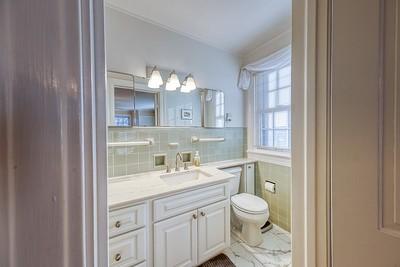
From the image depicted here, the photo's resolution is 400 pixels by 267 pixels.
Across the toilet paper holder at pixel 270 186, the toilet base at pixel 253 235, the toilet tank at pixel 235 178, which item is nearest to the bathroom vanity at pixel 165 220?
the toilet base at pixel 253 235

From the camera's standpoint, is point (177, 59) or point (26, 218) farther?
point (177, 59)

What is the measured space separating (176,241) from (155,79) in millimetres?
1418

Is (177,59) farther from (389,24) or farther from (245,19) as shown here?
(389,24)

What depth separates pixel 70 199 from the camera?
255 millimetres

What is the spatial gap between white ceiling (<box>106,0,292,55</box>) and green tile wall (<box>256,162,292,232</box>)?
5.04ft

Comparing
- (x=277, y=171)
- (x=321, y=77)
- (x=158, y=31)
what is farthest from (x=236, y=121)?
(x=321, y=77)

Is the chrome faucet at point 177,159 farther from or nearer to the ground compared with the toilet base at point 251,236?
farther from the ground

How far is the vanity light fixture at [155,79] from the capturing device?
68.7 inches

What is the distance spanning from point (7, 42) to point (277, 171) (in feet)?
7.58

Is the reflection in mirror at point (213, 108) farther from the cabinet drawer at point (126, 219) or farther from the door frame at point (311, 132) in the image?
the door frame at point (311, 132)

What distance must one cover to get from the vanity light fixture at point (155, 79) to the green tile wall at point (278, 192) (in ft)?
5.28

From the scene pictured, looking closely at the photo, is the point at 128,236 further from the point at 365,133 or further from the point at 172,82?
the point at 172,82

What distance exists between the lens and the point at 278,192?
2.13 meters

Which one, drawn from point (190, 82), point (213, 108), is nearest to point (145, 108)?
point (190, 82)
